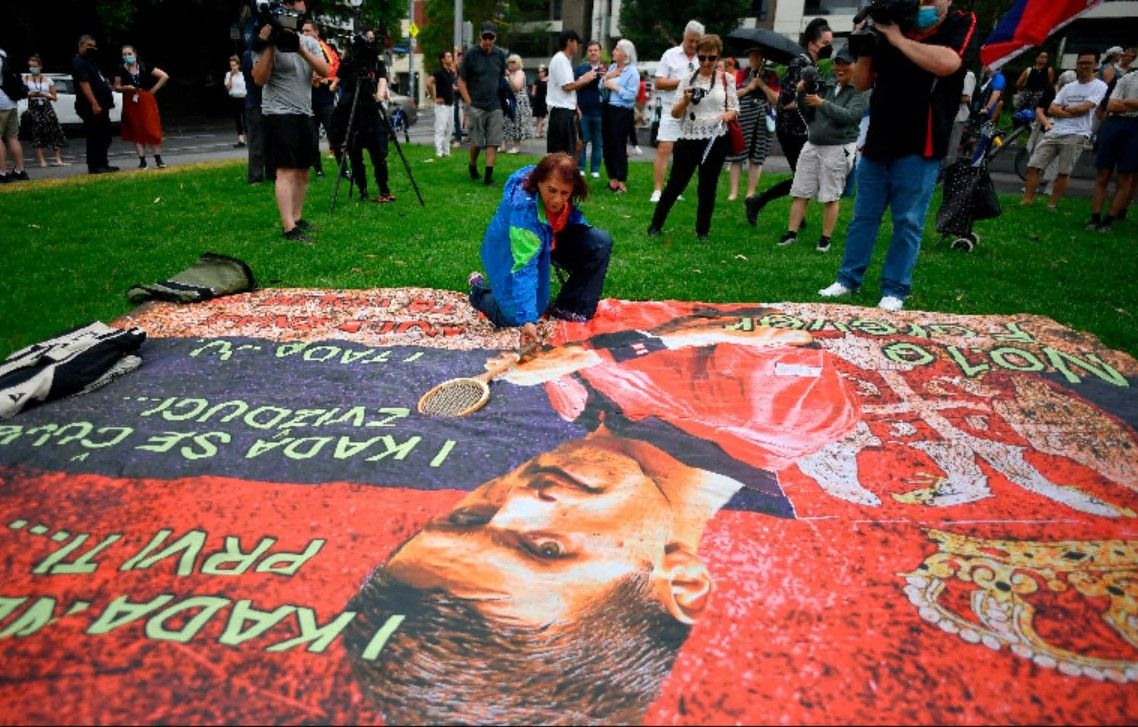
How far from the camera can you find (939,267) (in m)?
4.87

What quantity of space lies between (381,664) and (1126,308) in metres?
4.50

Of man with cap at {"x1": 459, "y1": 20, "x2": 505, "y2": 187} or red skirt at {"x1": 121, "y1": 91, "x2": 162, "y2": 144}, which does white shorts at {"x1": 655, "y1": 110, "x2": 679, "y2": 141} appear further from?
red skirt at {"x1": 121, "y1": 91, "x2": 162, "y2": 144}

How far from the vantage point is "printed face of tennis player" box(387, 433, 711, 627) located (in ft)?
5.98

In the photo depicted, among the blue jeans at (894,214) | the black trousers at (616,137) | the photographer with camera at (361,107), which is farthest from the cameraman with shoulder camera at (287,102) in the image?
the blue jeans at (894,214)

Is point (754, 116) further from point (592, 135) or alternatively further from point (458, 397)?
point (458, 397)

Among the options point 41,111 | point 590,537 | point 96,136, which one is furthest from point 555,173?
point 41,111

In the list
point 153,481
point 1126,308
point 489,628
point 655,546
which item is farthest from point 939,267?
point 153,481

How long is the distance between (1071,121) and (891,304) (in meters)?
5.02

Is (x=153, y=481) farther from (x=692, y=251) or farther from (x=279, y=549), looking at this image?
(x=692, y=251)

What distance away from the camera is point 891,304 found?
Result: 3.92 meters

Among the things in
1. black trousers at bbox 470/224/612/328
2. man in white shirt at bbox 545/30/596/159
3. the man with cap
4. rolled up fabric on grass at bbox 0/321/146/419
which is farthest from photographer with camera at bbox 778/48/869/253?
rolled up fabric on grass at bbox 0/321/146/419

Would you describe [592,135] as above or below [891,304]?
above

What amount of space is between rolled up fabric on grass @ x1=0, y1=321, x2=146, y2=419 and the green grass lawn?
533 mm

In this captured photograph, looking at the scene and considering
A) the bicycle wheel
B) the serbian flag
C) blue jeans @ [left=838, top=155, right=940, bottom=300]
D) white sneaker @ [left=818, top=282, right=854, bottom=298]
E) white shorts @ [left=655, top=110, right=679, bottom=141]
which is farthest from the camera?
the bicycle wheel
